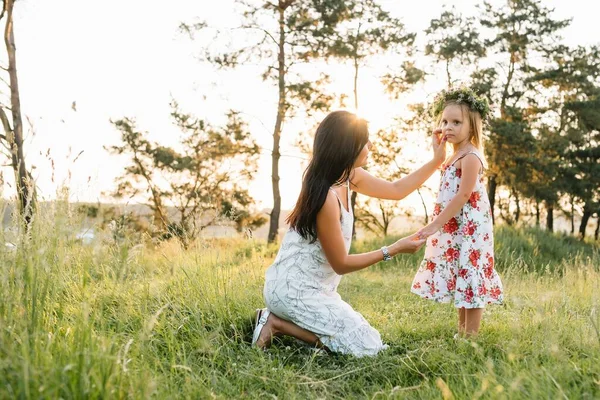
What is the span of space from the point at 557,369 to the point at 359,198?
24.4 meters

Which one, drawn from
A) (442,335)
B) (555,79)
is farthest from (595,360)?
(555,79)

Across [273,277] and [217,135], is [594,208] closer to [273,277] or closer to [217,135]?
[217,135]

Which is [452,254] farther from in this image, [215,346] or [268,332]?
[215,346]

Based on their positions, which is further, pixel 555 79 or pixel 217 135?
pixel 555 79

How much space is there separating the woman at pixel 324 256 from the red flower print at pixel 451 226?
0.44m

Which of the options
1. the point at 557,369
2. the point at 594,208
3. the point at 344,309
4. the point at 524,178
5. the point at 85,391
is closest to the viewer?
the point at 85,391

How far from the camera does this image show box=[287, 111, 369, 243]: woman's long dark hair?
346 cm

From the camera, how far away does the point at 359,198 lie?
2694 centimetres

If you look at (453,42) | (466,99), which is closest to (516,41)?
(453,42)

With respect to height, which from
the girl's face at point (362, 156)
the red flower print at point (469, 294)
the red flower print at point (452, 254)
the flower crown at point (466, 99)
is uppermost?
the flower crown at point (466, 99)

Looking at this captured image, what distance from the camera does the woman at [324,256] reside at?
11.3 ft

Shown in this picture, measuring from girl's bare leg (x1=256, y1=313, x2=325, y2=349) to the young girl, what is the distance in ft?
2.69

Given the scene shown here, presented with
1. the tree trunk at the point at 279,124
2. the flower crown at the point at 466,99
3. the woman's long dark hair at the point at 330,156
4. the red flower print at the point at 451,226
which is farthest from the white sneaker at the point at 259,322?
the tree trunk at the point at 279,124

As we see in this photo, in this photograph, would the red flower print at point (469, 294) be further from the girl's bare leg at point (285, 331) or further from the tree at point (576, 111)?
the tree at point (576, 111)
